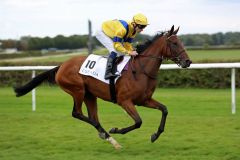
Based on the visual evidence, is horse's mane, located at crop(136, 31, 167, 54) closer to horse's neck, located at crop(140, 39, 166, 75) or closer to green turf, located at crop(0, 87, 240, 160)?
horse's neck, located at crop(140, 39, 166, 75)

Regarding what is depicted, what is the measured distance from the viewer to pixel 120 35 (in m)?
6.15

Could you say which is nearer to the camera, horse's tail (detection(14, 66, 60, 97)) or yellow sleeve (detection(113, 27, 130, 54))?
yellow sleeve (detection(113, 27, 130, 54))

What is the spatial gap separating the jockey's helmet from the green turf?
152 centimetres

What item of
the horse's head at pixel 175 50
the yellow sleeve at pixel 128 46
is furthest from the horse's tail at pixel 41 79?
the horse's head at pixel 175 50

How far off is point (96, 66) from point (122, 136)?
3.73 ft

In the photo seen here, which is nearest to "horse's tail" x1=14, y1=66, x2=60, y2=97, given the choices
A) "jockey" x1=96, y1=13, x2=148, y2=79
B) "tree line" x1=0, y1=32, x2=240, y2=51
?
"jockey" x1=96, y1=13, x2=148, y2=79

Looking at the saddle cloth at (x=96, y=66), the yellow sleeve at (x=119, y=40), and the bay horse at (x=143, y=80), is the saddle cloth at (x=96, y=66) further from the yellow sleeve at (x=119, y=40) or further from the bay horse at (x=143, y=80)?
the yellow sleeve at (x=119, y=40)

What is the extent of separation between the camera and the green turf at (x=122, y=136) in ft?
18.5

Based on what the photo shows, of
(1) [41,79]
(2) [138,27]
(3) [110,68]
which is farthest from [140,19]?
(1) [41,79]

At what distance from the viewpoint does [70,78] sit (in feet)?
22.2

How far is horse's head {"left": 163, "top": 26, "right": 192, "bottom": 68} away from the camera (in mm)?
5827

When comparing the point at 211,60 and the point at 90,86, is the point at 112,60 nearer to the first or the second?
the point at 90,86

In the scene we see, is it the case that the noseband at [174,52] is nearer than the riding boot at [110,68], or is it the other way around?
the noseband at [174,52]

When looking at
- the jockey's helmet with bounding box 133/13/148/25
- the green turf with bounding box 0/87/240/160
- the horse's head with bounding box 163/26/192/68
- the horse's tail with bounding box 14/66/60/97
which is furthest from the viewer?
the horse's tail with bounding box 14/66/60/97
